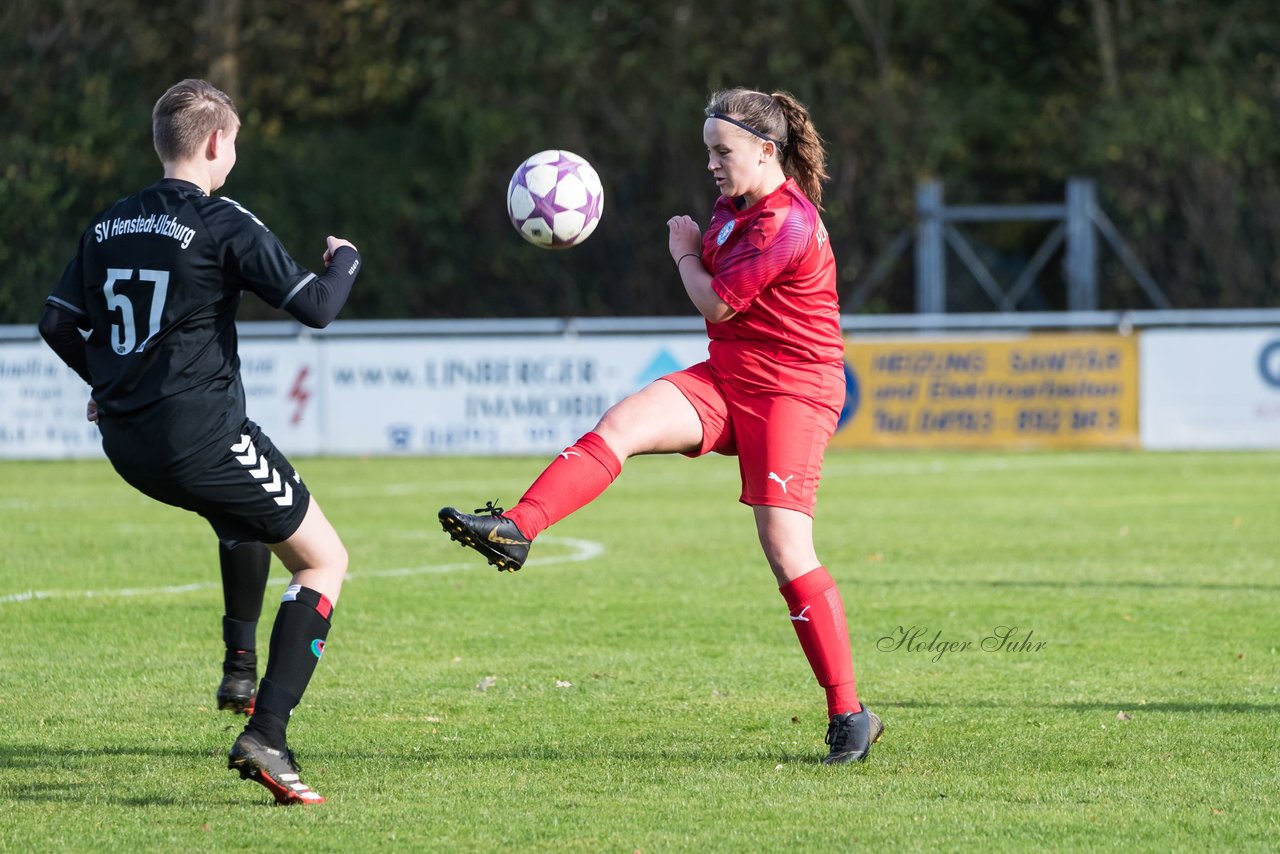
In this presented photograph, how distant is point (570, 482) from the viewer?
18.0 feet

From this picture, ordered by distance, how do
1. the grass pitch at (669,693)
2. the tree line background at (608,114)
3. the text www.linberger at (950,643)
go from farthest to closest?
the tree line background at (608,114), the text www.linberger at (950,643), the grass pitch at (669,693)

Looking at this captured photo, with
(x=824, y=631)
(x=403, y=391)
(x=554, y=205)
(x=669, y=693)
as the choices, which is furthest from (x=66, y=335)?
(x=403, y=391)

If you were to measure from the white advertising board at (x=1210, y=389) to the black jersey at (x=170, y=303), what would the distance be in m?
15.9

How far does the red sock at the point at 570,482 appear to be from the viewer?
5422 millimetres

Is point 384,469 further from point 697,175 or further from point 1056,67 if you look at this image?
point 1056,67

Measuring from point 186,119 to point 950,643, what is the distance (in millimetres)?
4144

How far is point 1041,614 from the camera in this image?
873cm

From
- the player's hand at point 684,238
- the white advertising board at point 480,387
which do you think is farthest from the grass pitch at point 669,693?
the white advertising board at point 480,387

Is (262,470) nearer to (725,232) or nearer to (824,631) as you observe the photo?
(725,232)

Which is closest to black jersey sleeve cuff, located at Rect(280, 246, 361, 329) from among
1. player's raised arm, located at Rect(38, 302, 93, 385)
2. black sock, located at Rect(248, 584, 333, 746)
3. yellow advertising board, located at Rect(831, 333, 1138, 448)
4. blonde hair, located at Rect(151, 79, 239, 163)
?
blonde hair, located at Rect(151, 79, 239, 163)

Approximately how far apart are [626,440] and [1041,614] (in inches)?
149

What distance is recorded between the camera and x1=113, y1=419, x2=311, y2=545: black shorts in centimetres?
509

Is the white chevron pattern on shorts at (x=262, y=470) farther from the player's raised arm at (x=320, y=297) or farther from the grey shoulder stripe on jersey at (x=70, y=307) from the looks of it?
the grey shoulder stripe on jersey at (x=70, y=307)

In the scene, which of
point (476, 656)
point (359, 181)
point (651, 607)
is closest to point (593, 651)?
point (476, 656)
